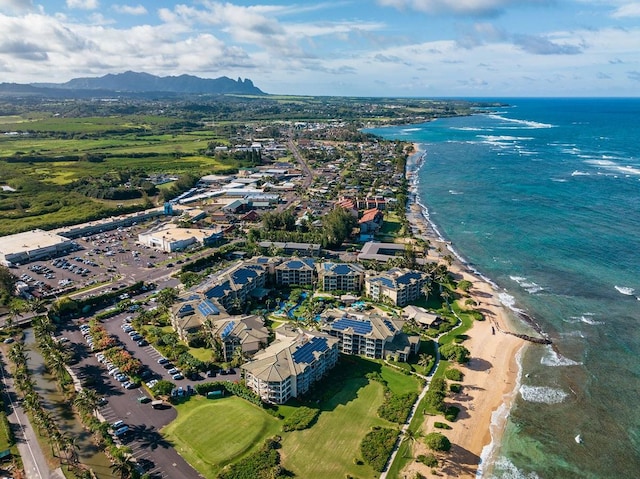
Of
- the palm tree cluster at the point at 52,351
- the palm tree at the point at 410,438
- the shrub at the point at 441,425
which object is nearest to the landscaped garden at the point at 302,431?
the palm tree at the point at 410,438

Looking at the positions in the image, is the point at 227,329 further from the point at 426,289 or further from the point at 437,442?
the point at 426,289

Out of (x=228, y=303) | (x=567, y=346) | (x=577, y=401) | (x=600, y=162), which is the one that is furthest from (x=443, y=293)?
(x=600, y=162)

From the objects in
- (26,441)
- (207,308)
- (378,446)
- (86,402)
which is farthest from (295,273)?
(26,441)

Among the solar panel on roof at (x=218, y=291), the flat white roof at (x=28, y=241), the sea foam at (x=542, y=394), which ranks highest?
the solar panel on roof at (x=218, y=291)

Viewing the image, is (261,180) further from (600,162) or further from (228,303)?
(600,162)

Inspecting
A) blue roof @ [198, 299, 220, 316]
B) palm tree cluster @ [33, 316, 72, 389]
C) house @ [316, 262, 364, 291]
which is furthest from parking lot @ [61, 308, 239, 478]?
house @ [316, 262, 364, 291]

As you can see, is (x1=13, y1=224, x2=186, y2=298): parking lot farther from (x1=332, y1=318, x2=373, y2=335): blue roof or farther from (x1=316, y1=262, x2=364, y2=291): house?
(x1=332, y1=318, x2=373, y2=335): blue roof

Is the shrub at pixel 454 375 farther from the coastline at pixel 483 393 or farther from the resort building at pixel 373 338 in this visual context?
the resort building at pixel 373 338
